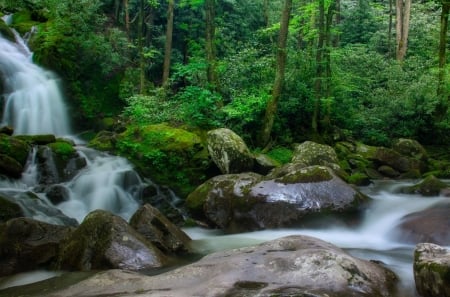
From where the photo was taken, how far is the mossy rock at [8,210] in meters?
9.02

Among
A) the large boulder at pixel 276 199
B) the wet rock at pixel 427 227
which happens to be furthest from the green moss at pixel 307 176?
the wet rock at pixel 427 227

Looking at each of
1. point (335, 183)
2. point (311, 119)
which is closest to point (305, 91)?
point (311, 119)

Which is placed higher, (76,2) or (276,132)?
(76,2)

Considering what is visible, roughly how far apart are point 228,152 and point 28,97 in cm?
904

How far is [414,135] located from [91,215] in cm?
1492

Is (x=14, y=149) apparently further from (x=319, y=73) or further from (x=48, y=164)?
(x=319, y=73)

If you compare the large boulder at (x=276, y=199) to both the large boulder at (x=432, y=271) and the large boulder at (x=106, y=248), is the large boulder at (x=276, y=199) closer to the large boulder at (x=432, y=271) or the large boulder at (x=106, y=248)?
the large boulder at (x=106, y=248)

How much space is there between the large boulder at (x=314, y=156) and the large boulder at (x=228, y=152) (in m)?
1.81

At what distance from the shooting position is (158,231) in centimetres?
805

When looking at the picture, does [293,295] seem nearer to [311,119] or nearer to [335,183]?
[335,183]

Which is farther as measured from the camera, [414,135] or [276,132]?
[414,135]

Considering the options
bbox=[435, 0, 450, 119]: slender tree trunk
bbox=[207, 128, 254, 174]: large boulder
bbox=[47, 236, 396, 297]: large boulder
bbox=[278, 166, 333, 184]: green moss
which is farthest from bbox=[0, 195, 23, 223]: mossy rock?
bbox=[435, 0, 450, 119]: slender tree trunk

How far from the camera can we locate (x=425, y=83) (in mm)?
17969

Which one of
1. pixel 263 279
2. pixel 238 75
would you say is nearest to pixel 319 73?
pixel 238 75
